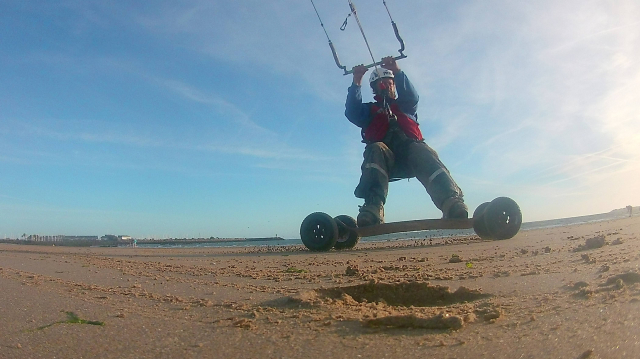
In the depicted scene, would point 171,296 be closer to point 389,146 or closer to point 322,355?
point 322,355

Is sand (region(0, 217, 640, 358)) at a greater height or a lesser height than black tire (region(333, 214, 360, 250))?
lesser

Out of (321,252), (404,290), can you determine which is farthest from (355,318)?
(321,252)

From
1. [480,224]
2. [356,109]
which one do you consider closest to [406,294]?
[480,224]

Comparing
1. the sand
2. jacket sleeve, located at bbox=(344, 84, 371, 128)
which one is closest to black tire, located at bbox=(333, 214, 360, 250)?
jacket sleeve, located at bbox=(344, 84, 371, 128)

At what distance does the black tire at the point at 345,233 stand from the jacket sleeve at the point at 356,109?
1.33 metres

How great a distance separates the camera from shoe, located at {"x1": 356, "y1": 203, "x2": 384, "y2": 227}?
5.02 metres

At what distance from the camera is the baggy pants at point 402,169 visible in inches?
192

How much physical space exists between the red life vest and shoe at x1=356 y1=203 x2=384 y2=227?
2.69ft

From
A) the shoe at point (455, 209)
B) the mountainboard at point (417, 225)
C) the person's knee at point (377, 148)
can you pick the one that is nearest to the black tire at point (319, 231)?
the mountainboard at point (417, 225)

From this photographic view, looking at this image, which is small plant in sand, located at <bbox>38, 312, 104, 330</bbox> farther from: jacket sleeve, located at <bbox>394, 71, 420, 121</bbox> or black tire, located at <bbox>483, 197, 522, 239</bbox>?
jacket sleeve, located at <bbox>394, 71, 420, 121</bbox>

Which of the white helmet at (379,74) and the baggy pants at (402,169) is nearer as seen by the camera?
the baggy pants at (402,169)

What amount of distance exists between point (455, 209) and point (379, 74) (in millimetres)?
1791

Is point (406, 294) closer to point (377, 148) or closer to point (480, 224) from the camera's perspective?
point (480, 224)

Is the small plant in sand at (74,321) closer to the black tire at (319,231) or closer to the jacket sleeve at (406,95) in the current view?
the black tire at (319,231)
